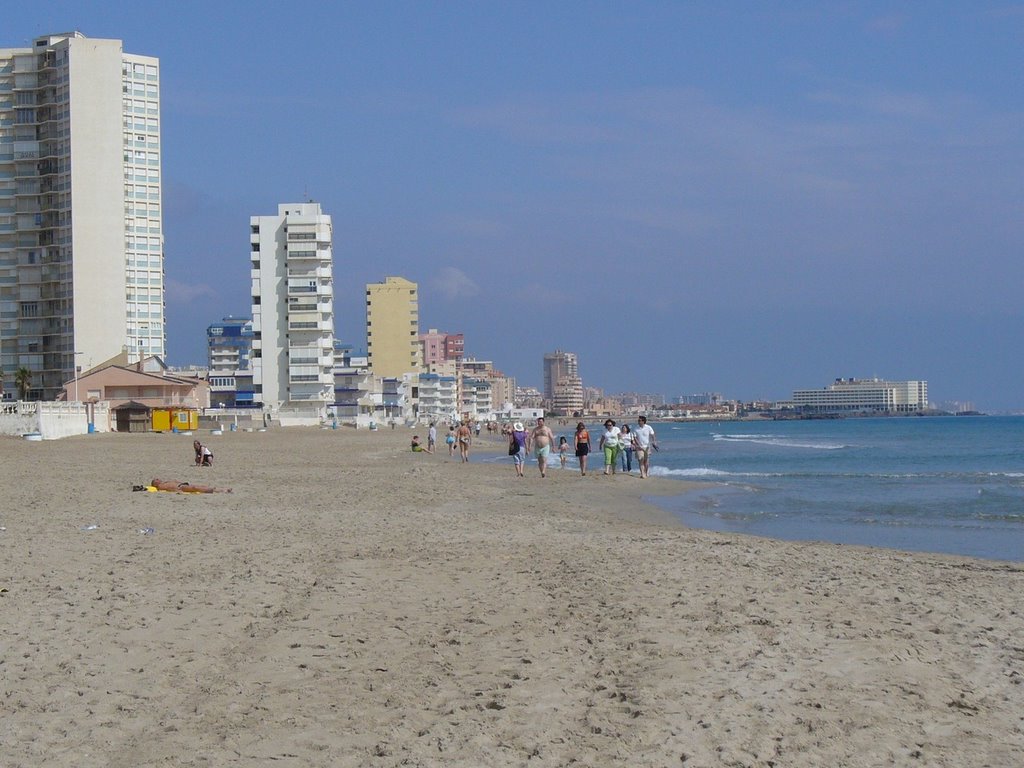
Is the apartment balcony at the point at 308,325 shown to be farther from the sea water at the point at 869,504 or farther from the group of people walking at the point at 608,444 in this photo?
the group of people walking at the point at 608,444

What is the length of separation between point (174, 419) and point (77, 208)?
2109 cm

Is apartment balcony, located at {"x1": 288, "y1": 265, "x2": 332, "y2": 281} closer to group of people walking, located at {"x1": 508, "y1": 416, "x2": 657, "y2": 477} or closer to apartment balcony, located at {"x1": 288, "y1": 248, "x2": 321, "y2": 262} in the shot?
apartment balcony, located at {"x1": 288, "y1": 248, "x2": 321, "y2": 262}

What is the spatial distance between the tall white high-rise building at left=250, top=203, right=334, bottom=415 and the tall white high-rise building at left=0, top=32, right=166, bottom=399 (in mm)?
12113

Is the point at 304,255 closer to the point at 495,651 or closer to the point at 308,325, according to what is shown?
the point at 308,325

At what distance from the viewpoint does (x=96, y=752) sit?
542 centimetres

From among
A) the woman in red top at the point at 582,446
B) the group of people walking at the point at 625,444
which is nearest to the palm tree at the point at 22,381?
the woman in red top at the point at 582,446

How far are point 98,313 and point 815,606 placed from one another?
264 ft

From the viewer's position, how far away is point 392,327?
15862cm

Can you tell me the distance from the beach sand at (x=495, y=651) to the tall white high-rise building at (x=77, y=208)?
72.3 meters

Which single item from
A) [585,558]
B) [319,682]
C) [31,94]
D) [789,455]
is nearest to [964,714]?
[319,682]

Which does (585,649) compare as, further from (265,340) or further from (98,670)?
(265,340)

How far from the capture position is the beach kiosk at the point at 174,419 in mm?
69938

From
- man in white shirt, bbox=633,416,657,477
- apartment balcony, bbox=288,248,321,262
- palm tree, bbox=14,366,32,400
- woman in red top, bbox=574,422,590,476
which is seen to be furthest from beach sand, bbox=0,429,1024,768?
apartment balcony, bbox=288,248,321,262

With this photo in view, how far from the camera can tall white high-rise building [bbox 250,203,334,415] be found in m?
95.3
